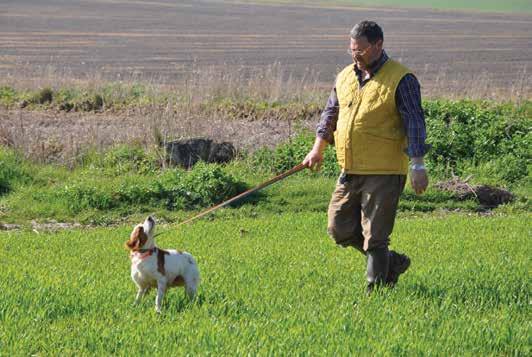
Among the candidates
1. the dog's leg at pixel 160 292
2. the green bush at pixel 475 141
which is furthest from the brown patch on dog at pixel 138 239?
the green bush at pixel 475 141

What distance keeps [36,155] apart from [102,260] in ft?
19.0

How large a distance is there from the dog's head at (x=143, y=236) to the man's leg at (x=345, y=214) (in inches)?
61.7

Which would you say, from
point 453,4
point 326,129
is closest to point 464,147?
point 326,129

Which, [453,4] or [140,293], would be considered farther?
[453,4]

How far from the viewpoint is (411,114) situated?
699 cm

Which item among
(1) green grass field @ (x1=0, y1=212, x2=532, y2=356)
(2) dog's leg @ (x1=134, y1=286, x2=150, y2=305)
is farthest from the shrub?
(2) dog's leg @ (x1=134, y1=286, x2=150, y2=305)

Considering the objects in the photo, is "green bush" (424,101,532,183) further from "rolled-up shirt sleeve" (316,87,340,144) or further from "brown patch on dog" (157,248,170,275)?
"brown patch on dog" (157,248,170,275)

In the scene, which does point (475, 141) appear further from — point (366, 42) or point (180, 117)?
point (366, 42)

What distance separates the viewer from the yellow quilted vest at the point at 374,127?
7.08 meters

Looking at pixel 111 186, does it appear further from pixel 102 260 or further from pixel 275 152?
pixel 102 260

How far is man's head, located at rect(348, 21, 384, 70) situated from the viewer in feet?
23.1

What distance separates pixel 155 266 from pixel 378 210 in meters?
1.74

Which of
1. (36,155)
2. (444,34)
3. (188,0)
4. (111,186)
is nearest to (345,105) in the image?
(111,186)

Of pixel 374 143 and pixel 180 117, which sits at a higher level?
pixel 374 143
